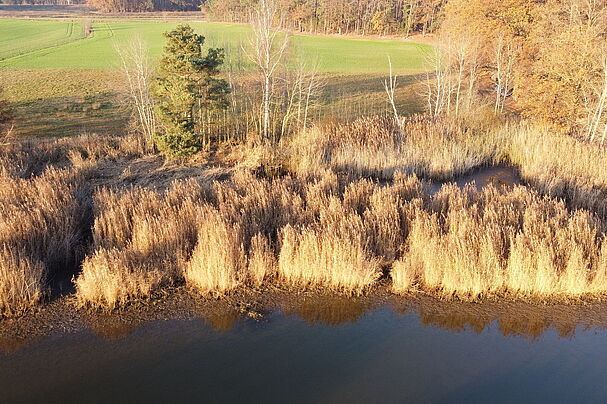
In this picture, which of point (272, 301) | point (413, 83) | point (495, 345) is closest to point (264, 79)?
point (272, 301)

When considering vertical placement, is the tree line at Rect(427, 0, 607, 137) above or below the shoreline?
above

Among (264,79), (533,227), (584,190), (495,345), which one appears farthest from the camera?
(264,79)

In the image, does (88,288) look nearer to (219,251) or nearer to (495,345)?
(219,251)

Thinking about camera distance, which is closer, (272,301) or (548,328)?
(548,328)

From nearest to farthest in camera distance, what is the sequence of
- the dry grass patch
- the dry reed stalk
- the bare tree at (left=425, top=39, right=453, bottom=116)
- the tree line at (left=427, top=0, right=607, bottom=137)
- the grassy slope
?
the dry grass patch
the dry reed stalk
the tree line at (left=427, top=0, right=607, bottom=137)
the bare tree at (left=425, top=39, right=453, bottom=116)
the grassy slope

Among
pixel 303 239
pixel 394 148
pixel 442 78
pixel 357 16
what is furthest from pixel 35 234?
pixel 357 16

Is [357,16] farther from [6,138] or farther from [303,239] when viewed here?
[303,239]

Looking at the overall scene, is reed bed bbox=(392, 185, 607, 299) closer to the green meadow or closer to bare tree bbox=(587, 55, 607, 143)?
bare tree bbox=(587, 55, 607, 143)

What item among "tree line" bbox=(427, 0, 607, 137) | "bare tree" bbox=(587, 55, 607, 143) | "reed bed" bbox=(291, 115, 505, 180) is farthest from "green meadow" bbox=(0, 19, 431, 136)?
"bare tree" bbox=(587, 55, 607, 143)
